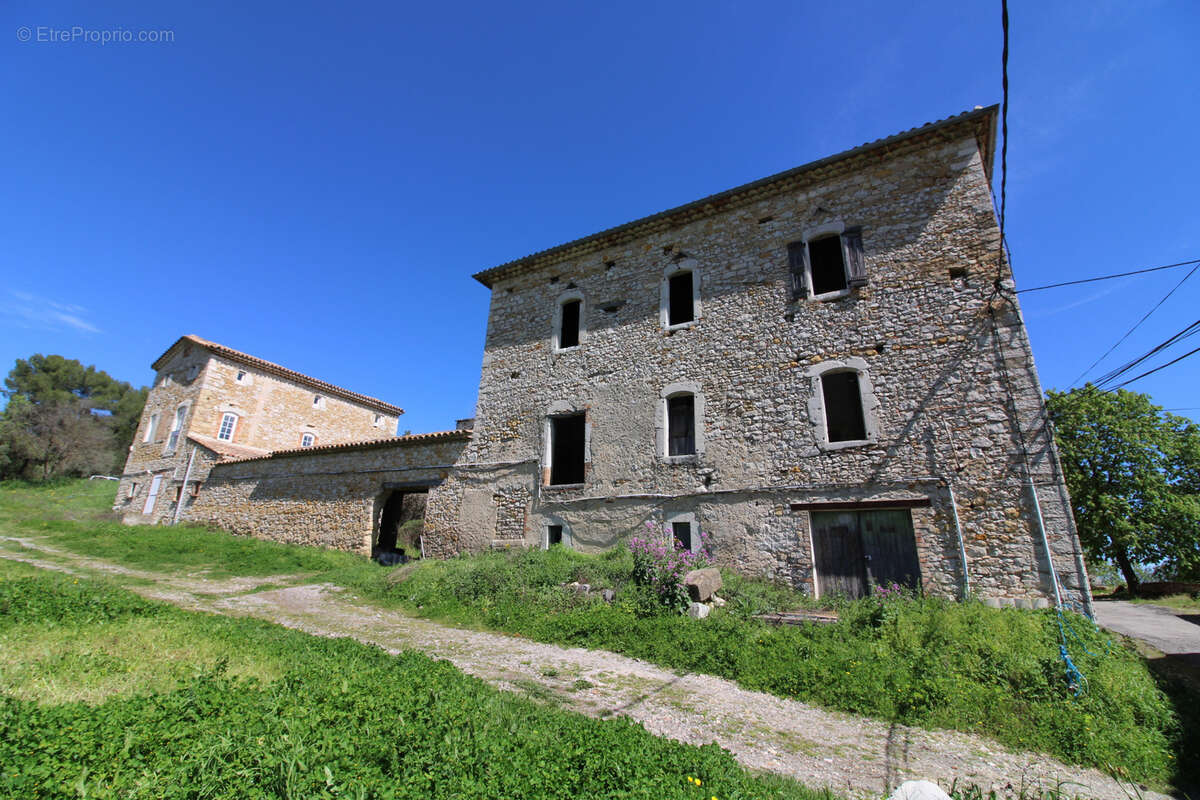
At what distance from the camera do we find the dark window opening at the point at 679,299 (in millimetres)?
12320

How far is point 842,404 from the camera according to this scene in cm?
995

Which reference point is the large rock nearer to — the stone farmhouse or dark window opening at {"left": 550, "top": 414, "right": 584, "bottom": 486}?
the stone farmhouse

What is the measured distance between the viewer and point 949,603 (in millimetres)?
7953

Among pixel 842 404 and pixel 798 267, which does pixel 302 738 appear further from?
pixel 798 267

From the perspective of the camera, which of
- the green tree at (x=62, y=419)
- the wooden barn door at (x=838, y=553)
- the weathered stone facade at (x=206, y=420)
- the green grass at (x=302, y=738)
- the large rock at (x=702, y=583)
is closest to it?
the green grass at (x=302, y=738)

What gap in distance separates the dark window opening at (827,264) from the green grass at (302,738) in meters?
9.60

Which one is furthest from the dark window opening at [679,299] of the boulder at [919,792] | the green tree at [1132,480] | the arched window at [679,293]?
the green tree at [1132,480]

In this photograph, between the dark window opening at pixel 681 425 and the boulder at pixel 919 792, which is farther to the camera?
the dark window opening at pixel 681 425

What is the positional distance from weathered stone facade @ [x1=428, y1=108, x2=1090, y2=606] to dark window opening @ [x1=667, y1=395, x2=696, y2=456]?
0.79 ft

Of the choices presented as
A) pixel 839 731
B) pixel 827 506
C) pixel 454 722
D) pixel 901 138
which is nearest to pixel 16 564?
pixel 454 722

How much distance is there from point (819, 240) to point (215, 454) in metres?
21.7

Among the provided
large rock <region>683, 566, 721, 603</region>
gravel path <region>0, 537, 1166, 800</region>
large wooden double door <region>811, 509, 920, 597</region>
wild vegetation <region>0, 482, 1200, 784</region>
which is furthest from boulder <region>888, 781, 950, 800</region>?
large wooden double door <region>811, 509, 920, 597</region>

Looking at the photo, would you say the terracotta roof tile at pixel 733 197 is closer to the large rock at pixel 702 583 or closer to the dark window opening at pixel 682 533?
the dark window opening at pixel 682 533

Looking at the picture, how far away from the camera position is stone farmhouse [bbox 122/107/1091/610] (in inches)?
334
